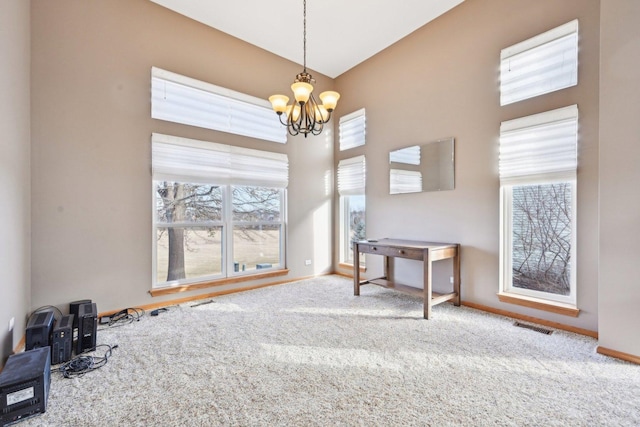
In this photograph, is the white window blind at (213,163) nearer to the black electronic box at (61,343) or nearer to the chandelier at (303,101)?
the chandelier at (303,101)

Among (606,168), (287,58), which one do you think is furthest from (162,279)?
(606,168)

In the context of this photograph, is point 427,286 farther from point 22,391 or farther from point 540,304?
point 22,391

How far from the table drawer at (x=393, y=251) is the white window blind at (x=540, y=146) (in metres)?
1.25

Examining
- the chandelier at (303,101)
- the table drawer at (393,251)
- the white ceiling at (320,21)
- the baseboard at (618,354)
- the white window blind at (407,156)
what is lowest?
the baseboard at (618,354)

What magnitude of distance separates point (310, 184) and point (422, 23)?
113 inches

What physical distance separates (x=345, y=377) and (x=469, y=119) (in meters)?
3.22

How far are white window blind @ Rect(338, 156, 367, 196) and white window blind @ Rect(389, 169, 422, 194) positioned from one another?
1.89ft

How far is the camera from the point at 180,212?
3.86m

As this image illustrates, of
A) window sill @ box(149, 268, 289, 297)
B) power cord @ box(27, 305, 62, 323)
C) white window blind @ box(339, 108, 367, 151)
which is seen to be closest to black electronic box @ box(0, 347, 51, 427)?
power cord @ box(27, 305, 62, 323)

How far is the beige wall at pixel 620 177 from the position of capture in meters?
2.24

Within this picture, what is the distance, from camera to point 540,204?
3084mm

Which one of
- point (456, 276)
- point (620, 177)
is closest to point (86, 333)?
point (456, 276)

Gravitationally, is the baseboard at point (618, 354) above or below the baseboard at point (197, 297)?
above

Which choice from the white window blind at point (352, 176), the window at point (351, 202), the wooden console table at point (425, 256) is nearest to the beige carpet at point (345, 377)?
the wooden console table at point (425, 256)
